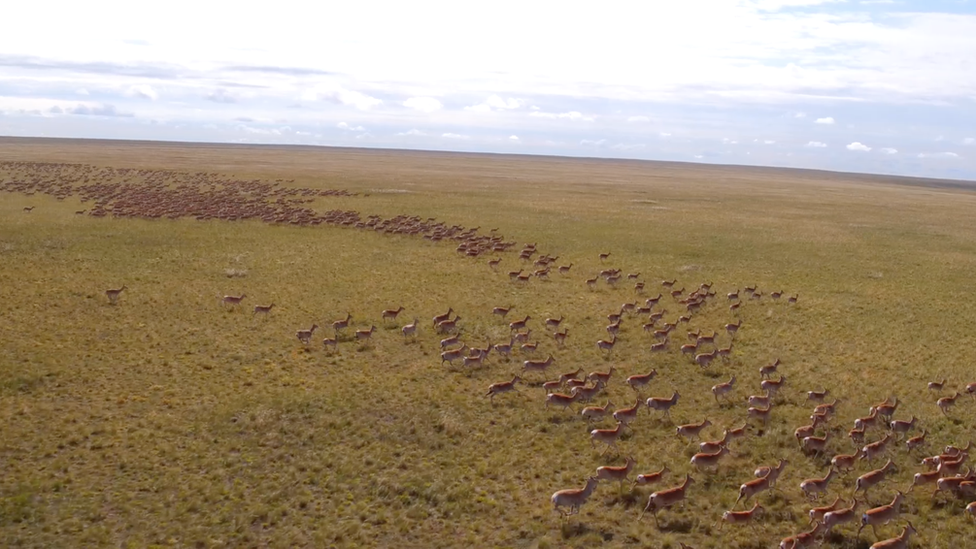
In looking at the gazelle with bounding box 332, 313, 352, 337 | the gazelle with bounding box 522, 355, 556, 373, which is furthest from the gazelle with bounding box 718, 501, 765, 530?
the gazelle with bounding box 332, 313, 352, 337

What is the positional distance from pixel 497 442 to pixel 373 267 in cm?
2076

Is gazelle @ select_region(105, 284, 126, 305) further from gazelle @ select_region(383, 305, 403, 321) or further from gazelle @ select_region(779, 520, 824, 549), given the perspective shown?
gazelle @ select_region(779, 520, 824, 549)

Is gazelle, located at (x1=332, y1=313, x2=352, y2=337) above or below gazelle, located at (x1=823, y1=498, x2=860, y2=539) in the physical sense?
above

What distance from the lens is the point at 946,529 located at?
12.6 metres

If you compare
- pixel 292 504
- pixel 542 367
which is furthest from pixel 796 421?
pixel 292 504

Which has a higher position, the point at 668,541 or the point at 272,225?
the point at 272,225

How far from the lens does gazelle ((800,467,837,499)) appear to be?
13.5 meters

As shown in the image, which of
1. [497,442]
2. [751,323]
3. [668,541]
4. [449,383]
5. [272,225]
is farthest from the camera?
[272,225]

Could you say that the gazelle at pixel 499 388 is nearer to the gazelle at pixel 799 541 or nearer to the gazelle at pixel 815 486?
the gazelle at pixel 815 486

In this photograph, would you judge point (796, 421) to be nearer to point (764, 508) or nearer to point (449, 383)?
point (764, 508)

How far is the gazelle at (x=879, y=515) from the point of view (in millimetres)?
12289

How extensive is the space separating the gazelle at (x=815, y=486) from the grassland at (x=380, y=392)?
23 cm

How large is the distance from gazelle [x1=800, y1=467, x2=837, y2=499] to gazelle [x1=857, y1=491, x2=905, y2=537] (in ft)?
3.54

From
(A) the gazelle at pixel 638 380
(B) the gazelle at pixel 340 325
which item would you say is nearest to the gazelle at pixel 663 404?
(A) the gazelle at pixel 638 380
